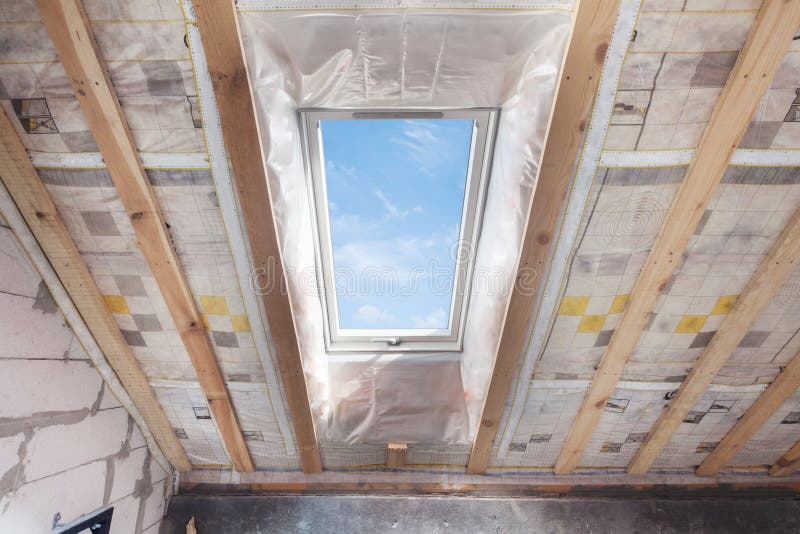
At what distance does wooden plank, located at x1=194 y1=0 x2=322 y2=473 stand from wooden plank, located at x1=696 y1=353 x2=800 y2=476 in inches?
86.0

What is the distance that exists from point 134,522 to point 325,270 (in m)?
1.66

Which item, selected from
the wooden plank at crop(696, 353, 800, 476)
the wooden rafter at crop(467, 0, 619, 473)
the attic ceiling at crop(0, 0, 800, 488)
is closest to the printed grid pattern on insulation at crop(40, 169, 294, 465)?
the attic ceiling at crop(0, 0, 800, 488)

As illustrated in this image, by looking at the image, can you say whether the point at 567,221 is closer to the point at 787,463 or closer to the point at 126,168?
the point at 126,168

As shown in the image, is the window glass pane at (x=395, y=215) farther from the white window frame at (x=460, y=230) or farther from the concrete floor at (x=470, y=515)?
the concrete floor at (x=470, y=515)

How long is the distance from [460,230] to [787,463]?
2.35 metres

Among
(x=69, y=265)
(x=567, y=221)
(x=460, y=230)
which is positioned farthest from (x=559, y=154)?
(x=69, y=265)

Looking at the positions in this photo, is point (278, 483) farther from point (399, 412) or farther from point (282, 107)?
point (282, 107)

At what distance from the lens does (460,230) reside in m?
1.97

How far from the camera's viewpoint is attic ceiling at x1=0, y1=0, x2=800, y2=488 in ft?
3.95

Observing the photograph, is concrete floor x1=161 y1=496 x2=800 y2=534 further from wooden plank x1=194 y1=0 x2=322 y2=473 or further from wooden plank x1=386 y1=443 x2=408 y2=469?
wooden plank x1=194 y1=0 x2=322 y2=473

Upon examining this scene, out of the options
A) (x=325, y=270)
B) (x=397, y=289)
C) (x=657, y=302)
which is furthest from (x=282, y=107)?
(x=657, y=302)

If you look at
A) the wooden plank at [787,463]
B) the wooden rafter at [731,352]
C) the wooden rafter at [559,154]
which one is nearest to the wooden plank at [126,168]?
the wooden rafter at [559,154]

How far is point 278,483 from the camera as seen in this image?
258 centimetres

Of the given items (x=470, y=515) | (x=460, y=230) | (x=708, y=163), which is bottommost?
(x=470, y=515)
